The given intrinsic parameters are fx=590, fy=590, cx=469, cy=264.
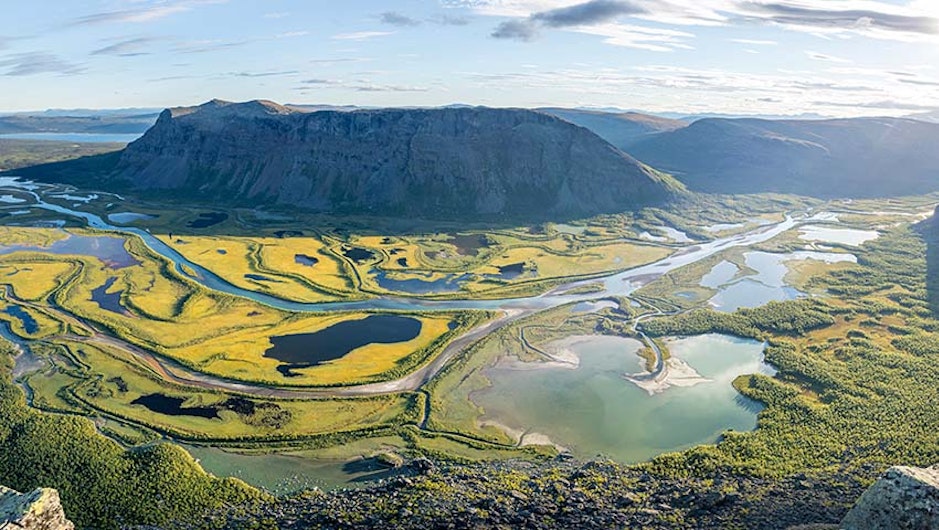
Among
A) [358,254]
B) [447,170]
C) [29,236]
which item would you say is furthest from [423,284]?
[29,236]

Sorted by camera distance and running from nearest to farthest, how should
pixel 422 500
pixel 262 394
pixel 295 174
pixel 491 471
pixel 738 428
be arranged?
pixel 422 500, pixel 491 471, pixel 738 428, pixel 262 394, pixel 295 174

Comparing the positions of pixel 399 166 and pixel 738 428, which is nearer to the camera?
pixel 738 428

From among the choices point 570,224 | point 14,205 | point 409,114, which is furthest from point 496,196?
point 14,205

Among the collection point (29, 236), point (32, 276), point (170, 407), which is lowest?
point (170, 407)

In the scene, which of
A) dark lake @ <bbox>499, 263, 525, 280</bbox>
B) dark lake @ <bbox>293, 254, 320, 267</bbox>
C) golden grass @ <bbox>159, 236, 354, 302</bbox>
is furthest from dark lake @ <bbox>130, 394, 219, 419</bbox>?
dark lake @ <bbox>499, 263, 525, 280</bbox>

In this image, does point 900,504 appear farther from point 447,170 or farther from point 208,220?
point 208,220

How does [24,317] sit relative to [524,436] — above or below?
above

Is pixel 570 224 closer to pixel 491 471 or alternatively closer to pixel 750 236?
pixel 750 236
